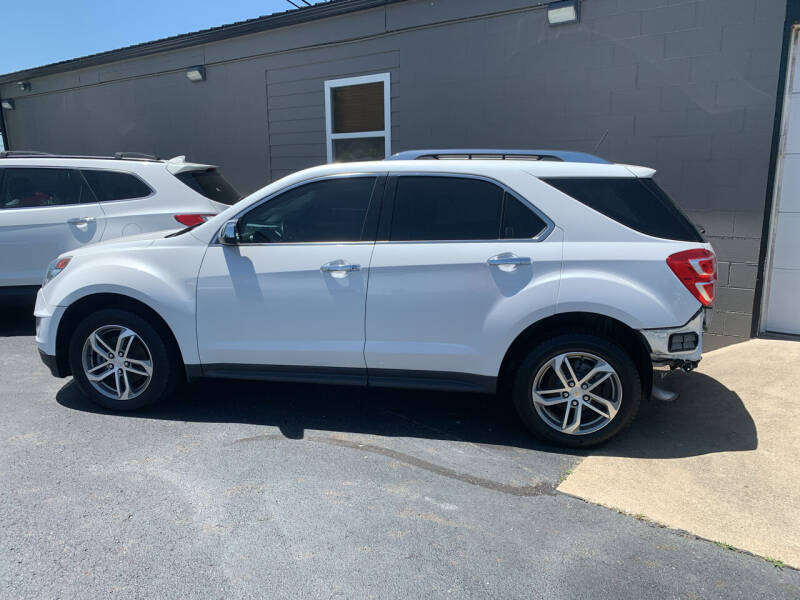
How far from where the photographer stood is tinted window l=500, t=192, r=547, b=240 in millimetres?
3777

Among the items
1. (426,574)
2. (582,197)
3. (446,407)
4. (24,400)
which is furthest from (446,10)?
(426,574)

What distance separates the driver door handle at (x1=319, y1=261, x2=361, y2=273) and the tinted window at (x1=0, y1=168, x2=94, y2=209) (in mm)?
4001

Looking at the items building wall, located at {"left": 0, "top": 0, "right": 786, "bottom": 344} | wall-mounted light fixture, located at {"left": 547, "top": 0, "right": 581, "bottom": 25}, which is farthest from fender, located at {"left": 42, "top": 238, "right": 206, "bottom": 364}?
wall-mounted light fixture, located at {"left": 547, "top": 0, "right": 581, "bottom": 25}

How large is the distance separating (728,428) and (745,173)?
2734mm

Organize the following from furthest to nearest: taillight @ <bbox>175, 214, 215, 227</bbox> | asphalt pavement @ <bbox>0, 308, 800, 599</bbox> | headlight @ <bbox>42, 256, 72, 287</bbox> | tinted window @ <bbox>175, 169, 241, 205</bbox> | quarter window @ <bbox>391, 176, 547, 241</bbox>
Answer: tinted window @ <bbox>175, 169, 241, 205</bbox>, taillight @ <bbox>175, 214, 215, 227</bbox>, headlight @ <bbox>42, 256, 72, 287</bbox>, quarter window @ <bbox>391, 176, 547, 241</bbox>, asphalt pavement @ <bbox>0, 308, 800, 599</bbox>

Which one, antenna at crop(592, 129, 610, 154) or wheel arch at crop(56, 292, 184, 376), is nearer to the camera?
wheel arch at crop(56, 292, 184, 376)

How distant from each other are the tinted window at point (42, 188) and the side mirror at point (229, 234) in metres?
3.39

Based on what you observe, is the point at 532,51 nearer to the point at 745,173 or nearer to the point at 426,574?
the point at 745,173

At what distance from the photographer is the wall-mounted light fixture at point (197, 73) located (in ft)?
31.7

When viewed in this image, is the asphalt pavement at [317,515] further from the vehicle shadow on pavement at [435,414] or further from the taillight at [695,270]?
the taillight at [695,270]

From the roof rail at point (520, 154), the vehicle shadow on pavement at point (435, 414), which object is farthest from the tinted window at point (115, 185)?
the roof rail at point (520, 154)

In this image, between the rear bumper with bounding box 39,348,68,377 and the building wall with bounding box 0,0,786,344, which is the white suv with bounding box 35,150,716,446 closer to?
the rear bumper with bounding box 39,348,68,377

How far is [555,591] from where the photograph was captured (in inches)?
101

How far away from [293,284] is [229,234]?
544 millimetres
